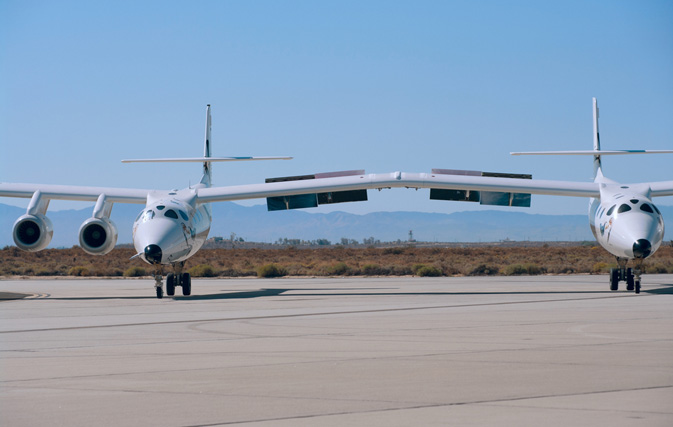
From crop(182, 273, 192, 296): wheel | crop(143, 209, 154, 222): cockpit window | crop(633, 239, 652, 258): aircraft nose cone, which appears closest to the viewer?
crop(633, 239, 652, 258): aircraft nose cone

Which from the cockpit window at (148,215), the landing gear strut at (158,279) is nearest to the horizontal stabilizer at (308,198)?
the cockpit window at (148,215)

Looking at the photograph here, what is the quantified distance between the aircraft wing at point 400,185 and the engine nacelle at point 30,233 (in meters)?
5.17

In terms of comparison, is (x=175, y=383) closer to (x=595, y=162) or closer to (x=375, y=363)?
(x=375, y=363)

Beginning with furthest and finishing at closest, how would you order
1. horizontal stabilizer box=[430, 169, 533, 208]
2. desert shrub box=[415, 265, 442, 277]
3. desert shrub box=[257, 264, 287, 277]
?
desert shrub box=[257, 264, 287, 277], desert shrub box=[415, 265, 442, 277], horizontal stabilizer box=[430, 169, 533, 208]

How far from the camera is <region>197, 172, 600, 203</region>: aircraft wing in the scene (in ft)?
93.2

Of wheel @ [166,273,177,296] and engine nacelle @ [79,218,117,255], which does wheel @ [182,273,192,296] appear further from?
engine nacelle @ [79,218,117,255]

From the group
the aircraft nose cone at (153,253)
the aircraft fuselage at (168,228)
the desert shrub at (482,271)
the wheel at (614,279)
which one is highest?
the aircraft fuselage at (168,228)

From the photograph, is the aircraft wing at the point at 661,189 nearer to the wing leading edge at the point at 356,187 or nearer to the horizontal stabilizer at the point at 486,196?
the wing leading edge at the point at 356,187

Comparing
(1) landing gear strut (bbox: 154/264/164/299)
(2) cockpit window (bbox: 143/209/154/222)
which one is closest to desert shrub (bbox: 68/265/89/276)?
(2) cockpit window (bbox: 143/209/154/222)

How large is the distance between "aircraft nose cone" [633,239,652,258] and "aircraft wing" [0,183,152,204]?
15.9 m

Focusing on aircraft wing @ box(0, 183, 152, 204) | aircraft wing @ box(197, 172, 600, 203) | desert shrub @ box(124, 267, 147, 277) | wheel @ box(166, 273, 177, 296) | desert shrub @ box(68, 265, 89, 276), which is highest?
aircraft wing @ box(197, 172, 600, 203)

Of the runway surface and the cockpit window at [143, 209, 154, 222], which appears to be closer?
the runway surface

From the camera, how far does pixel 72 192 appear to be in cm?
3086

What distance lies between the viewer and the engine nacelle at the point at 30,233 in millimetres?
27956
